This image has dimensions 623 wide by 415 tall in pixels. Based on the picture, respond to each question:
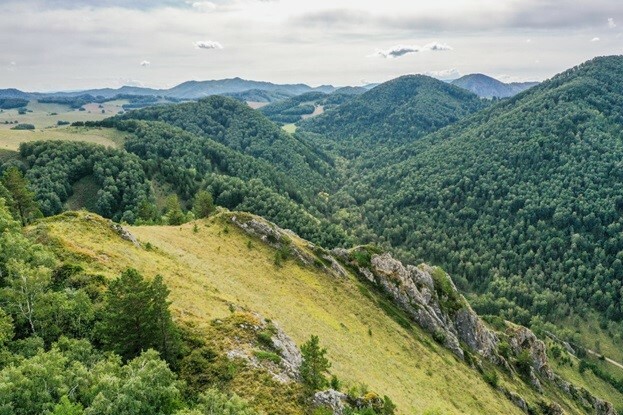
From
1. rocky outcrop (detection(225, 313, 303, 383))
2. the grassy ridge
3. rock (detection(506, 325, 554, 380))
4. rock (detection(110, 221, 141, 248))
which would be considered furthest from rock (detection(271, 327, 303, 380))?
rock (detection(506, 325, 554, 380))

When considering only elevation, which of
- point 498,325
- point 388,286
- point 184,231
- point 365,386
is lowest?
point 498,325

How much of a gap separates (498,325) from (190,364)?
136070mm

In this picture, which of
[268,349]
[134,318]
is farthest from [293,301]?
[134,318]

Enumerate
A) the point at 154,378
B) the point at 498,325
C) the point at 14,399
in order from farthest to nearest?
the point at 498,325 < the point at 154,378 < the point at 14,399

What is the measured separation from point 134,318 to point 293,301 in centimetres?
3900

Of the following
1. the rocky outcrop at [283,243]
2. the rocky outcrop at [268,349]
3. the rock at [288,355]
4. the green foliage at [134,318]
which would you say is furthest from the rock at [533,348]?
the green foliage at [134,318]

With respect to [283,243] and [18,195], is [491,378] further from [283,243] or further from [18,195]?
[18,195]

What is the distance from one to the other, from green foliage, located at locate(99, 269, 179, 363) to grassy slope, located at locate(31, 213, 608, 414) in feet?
24.5

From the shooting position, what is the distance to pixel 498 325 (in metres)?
147

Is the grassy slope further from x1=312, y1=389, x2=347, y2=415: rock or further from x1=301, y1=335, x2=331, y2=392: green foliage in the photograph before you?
x1=312, y1=389, x2=347, y2=415: rock

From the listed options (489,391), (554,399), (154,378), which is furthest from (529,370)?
(154,378)

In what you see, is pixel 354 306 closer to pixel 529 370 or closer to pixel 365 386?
pixel 365 386

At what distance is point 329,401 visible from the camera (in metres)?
38.8

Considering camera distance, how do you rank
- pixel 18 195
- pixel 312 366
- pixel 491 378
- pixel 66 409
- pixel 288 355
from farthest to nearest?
1. pixel 491 378
2. pixel 18 195
3. pixel 288 355
4. pixel 312 366
5. pixel 66 409
